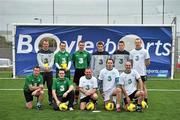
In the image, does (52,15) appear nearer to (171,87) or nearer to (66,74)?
(171,87)

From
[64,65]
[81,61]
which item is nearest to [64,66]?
[64,65]

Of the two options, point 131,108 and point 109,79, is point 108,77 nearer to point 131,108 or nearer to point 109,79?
point 109,79

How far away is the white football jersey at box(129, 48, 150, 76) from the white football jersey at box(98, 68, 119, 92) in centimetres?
58

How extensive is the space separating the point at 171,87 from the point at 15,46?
7130 mm

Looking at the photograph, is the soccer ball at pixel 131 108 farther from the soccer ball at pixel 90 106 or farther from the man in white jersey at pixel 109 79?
the soccer ball at pixel 90 106

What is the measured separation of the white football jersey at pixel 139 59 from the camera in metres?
10.1

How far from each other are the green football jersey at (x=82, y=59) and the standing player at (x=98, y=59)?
0.44ft

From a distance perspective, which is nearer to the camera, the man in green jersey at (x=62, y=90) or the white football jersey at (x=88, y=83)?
the man in green jersey at (x=62, y=90)

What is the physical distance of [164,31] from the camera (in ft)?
61.6

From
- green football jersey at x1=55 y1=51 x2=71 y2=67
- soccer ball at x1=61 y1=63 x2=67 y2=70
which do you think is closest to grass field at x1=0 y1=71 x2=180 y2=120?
soccer ball at x1=61 y1=63 x2=67 y2=70

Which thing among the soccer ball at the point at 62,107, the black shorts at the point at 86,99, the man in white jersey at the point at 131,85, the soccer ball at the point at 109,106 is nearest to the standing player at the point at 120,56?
the man in white jersey at the point at 131,85

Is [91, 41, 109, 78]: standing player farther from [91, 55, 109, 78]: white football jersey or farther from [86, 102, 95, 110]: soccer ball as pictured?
[86, 102, 95, 110]: soccer ball

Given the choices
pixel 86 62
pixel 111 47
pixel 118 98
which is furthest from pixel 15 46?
pixel 118 98

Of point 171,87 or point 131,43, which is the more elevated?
point 131,43
